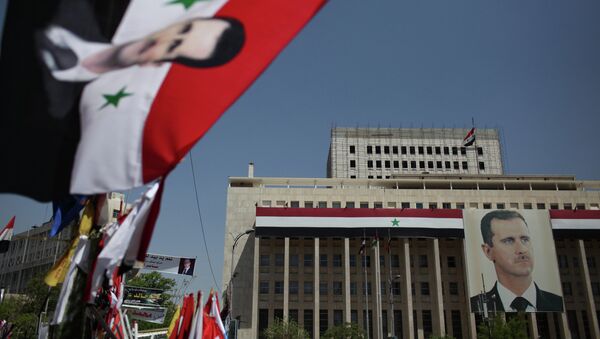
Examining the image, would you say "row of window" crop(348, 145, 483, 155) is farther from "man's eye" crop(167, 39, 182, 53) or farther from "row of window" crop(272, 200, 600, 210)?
"man's eye" crop(167, 39, 182, 53)

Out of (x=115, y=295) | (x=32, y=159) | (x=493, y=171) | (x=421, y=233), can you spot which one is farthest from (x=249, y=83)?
(x=493, y=171)

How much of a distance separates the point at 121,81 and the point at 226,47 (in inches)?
41.5

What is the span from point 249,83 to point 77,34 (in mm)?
1733

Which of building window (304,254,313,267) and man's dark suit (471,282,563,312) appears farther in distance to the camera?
building window (304,254,313,267)

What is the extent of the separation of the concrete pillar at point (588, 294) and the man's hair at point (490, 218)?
8658 millimetres

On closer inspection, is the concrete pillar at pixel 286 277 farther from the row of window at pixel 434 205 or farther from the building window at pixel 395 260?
the building window at pixel 395 260

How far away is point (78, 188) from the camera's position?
4766mm

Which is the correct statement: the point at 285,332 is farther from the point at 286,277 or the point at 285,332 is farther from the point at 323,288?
the point at 323,288

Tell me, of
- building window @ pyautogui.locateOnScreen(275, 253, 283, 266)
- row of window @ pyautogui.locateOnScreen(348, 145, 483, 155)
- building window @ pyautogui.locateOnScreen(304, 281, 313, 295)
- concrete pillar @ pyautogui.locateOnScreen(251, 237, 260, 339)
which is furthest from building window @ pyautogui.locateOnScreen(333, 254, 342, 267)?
row of window @ pyautogui.locateOnScreen(348, 145, 483, 155)

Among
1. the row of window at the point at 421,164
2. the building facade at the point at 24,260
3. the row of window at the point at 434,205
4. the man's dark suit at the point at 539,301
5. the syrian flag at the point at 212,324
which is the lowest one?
the syrian flag at the point at 212,324

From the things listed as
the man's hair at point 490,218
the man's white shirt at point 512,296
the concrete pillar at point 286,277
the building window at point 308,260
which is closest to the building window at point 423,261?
the man's hair at point 490,218

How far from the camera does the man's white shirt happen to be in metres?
56.9

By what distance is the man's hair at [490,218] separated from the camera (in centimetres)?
5994

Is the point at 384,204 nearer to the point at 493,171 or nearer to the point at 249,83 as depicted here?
the point at 493,171
